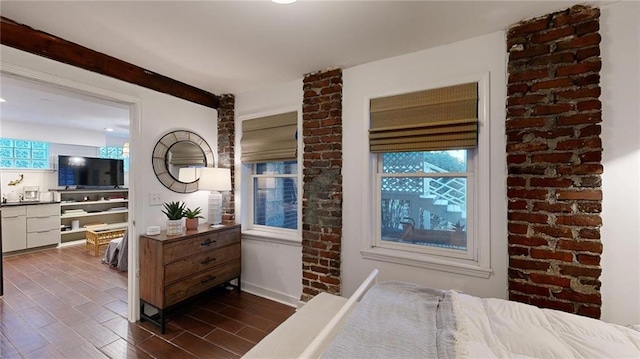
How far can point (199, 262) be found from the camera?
8.47 ft

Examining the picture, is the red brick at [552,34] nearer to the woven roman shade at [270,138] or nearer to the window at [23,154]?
the woven roman shade at [270,138]

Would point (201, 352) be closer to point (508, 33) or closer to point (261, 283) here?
point (261, 283)

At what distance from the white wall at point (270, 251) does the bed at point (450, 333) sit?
1274 millimetres

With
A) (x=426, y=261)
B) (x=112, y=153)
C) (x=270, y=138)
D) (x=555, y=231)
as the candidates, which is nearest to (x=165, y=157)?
(x=270, y=138)

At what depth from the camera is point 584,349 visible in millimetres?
1015

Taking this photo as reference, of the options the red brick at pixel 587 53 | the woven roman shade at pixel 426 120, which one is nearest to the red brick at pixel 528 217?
the woven roman shade at pixel 426 120

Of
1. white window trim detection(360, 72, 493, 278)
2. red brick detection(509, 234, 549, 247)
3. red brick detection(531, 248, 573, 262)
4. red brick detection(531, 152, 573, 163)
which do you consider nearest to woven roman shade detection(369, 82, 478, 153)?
white window trim detection(360, 72, 493, 278)

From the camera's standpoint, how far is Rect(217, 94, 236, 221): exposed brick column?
10.4 ft

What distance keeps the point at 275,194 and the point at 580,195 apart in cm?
260

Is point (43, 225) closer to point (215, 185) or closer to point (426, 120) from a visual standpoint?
point (215, 185)

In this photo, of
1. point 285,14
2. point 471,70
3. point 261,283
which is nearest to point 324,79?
point 285,14

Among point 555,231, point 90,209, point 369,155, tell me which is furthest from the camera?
point 90,209

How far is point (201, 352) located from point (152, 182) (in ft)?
5.44

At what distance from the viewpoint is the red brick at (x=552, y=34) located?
1639 millimetres
